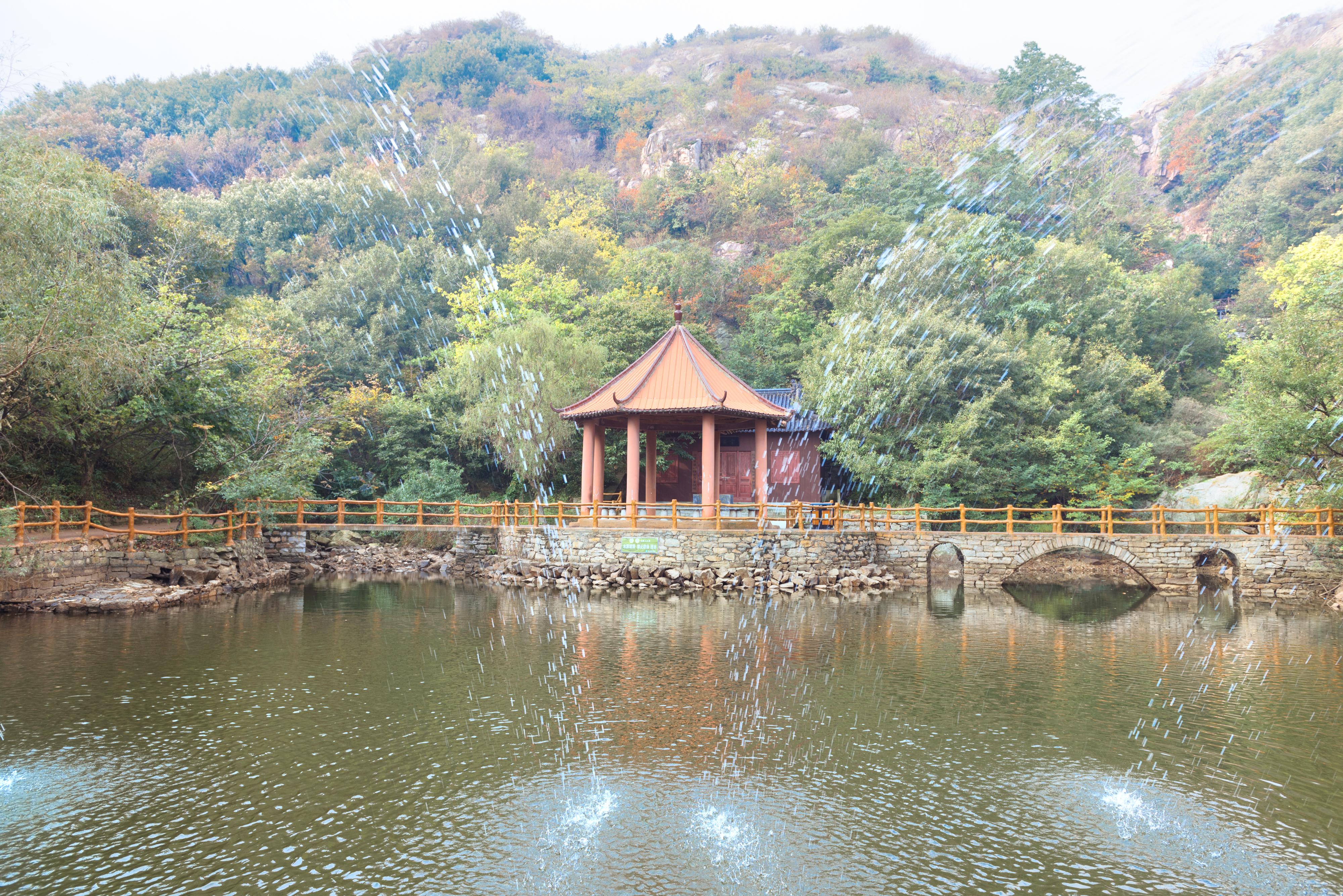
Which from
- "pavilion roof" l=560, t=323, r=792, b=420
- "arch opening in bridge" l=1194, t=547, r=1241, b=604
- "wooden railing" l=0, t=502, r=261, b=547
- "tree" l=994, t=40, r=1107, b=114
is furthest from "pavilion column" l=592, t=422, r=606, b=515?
"tree" l=994, t=40, r=1107, b=114

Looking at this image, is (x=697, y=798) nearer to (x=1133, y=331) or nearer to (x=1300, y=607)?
(x=1300, y=607)

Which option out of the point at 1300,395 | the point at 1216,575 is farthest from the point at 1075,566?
the point at 1300,395

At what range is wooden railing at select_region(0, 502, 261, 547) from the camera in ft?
44.7

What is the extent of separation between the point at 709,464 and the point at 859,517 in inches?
161

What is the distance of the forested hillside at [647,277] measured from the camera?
17.1m

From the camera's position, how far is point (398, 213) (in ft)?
136

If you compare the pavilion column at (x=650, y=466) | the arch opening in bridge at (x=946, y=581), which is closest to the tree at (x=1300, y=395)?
the arch opening in bridge at (x=946, y=581)

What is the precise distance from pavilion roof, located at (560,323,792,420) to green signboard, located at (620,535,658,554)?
2.83 metres

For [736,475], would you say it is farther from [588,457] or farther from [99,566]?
[99,566]

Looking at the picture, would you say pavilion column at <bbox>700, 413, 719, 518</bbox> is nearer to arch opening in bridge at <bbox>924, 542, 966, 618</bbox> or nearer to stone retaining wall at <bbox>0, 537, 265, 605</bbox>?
arch opening in bridge at <bbox>924, 542, 966, 618</bbox>

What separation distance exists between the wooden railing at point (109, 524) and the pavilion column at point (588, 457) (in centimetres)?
763

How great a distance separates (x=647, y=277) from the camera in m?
37.3

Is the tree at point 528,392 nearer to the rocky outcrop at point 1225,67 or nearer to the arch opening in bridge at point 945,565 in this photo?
the arch opening in bridge at point 945,565

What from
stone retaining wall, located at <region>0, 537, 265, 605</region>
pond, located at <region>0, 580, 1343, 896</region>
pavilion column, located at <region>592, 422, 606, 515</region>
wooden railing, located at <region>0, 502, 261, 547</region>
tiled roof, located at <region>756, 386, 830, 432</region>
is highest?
tiled roof, located at <region>756, 386, 830, 432</region>
